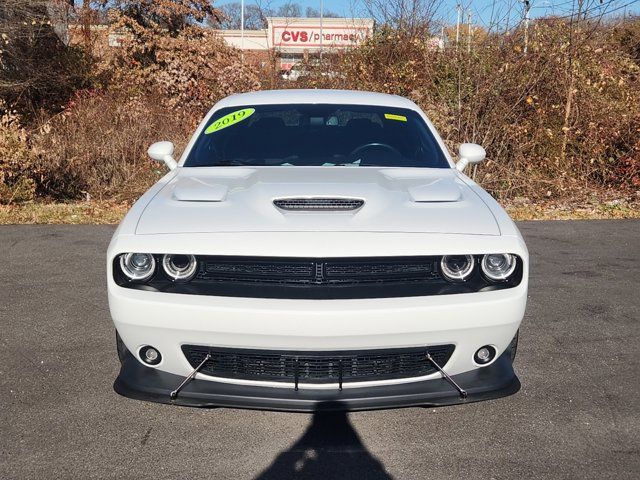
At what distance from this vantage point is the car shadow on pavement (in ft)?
9.04

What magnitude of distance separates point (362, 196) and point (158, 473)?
1543mm

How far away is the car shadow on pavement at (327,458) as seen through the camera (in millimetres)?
2754

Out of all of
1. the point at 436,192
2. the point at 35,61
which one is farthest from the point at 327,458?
the point at 35,61

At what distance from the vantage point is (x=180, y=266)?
2896 mm

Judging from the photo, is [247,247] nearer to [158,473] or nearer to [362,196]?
[362,196]

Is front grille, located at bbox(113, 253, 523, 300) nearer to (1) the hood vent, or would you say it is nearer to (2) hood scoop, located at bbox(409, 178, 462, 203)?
(1) the hood vent

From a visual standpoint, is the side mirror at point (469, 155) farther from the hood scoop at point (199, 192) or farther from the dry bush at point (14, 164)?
the dry bush at point (14, 164)

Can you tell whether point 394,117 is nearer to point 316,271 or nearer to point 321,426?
point 316,271

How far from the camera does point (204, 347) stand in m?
2.76

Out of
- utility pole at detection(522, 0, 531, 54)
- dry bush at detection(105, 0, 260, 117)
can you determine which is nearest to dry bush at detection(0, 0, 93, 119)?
dry bush at detection(105, 0, 260, 117)

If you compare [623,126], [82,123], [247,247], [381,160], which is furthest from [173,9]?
[247,247]

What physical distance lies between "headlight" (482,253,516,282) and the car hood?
0.12 m

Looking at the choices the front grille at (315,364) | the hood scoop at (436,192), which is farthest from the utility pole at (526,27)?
the front grille at (315,364)

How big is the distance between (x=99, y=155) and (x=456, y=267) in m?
8.08
